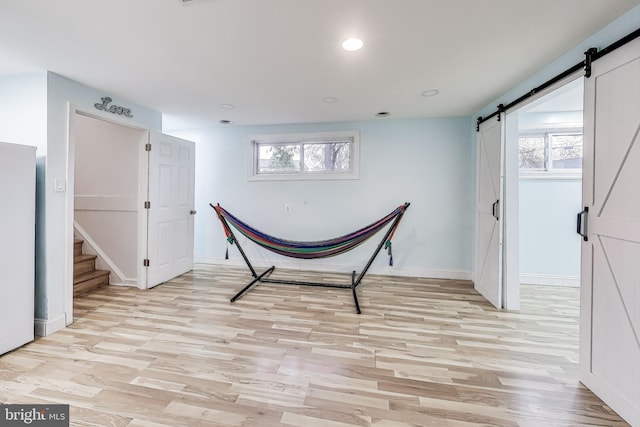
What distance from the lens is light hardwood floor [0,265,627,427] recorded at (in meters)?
A: 1.36

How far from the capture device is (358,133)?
377 centimetres

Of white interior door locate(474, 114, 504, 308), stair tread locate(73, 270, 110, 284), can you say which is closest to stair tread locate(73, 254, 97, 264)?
stair tread locate(73, 270, 110, 284)

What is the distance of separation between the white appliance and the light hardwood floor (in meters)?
0.18

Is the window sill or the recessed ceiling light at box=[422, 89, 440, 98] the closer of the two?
the recessed ceiling light at box=[422, 89, 440, 98]

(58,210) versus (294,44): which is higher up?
(294,44)

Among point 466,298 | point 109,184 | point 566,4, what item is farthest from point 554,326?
point 109,184

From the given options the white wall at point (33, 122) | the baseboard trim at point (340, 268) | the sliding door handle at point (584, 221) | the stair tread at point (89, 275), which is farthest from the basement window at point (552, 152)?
the stair tread at point (89, 275)

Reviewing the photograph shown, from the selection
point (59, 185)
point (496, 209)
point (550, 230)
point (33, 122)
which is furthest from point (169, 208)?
point (550, 230)

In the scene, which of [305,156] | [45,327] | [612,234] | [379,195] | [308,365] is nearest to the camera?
[612,234]

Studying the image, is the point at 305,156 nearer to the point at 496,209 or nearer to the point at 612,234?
the point at 496,209

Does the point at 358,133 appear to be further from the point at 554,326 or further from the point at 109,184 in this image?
the point at 109,184

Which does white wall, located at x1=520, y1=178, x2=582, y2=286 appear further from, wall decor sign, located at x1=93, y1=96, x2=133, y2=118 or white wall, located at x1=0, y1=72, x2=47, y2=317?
white wall, located at x1=0, y1=72, x2=47, y2=317

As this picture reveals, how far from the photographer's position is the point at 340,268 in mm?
3877

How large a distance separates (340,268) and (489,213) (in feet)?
6.63
